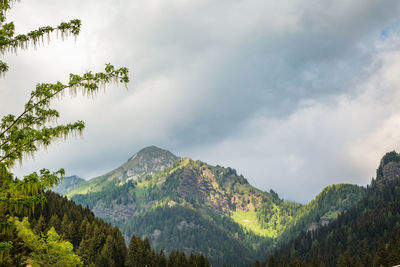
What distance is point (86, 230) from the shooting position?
357ft

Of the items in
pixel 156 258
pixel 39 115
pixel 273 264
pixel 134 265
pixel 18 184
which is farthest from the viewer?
pixel 273 264

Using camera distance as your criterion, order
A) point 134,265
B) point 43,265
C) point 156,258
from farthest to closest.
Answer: point 156,258, point 134,265, point 43,265

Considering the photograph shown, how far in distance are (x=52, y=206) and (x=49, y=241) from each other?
6840cm

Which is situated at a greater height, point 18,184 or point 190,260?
point 18,184

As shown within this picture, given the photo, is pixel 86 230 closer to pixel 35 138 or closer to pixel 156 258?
pixel 156 258

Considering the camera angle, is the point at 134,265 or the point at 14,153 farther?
the point at 134,265

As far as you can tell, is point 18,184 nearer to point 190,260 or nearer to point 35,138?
point 35,138

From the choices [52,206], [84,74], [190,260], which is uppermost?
[52,206]

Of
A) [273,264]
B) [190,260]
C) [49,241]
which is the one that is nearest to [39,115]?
[49,241]

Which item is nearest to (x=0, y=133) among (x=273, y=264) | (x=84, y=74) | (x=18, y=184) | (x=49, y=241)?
(x=18, y=184)

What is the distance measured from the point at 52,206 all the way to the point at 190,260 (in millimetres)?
55126

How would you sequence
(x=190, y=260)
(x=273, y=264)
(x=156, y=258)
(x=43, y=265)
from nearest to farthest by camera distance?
(x=43, y=265)
(x=156, y=258)
(x=190, y=260)
(x=273, y=264)

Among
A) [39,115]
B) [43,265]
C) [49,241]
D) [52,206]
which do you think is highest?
[52,206]

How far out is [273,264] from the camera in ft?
468
